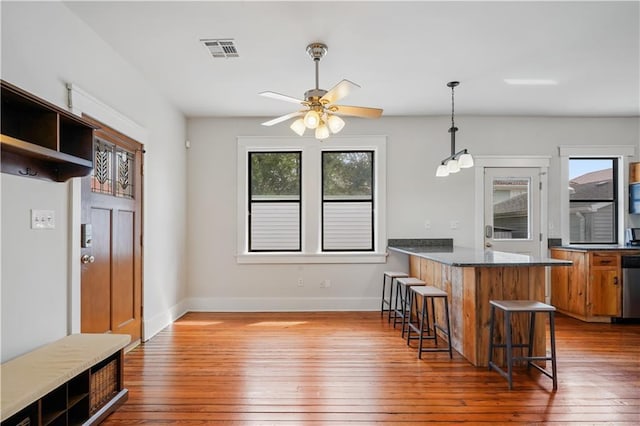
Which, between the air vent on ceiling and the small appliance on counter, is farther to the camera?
the small appliance on counter

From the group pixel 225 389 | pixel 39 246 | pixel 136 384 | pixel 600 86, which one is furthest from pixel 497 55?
pixel 136 384

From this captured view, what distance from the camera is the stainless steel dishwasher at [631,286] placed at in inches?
172

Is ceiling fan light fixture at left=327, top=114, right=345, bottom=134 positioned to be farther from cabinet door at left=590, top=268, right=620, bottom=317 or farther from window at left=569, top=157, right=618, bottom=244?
window at left=569, top=157, right=618, bottom=244

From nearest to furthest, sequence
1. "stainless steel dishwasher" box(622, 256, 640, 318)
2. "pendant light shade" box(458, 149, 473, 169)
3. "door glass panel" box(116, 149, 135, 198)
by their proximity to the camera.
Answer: "door glass panel" box(116, 149, 135, 198) < "pendant light shade" box(458, 149, 473, 169) < "stainless steel dishwasher" box(622, 256, 640, 318)

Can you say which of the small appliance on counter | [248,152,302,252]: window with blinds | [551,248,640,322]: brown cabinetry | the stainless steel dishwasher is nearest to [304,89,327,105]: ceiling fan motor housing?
[248,152,302,252]: window with blinds

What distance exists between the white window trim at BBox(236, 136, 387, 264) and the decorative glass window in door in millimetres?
1675

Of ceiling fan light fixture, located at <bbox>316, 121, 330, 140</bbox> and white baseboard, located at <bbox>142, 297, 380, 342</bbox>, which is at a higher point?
Answer: ceiling fan light fixture, located at <bbox>316, 121, 330, 140</bbox>

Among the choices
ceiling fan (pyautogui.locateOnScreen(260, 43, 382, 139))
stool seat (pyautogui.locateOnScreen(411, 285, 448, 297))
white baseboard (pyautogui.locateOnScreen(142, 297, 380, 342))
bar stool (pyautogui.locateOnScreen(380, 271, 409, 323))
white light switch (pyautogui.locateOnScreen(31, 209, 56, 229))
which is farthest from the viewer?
white baseboard (pyautogui.locateOnScreen(142, 297, 380, 342))

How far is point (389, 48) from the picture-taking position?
3.17 meters

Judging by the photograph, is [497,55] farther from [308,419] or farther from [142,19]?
[308,419]

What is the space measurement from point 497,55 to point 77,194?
367cm

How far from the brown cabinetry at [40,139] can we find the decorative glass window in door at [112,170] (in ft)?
1.63

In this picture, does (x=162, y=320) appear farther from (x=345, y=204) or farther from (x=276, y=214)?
(x=345, y=204)

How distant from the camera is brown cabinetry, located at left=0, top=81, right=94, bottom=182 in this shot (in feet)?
6.27
